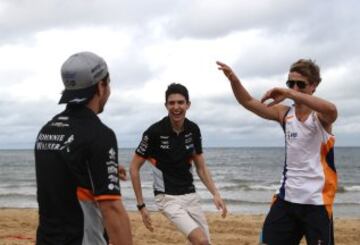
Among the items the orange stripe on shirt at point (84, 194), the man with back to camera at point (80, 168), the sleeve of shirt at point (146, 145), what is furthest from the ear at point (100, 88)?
the sleeve of shirt at point (146, 145)

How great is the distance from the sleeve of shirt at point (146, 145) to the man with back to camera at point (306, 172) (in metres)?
1.87

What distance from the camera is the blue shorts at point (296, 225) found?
510cm

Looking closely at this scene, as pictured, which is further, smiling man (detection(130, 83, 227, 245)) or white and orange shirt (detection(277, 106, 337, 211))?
smiling man (detection(130, 83, 227, 245))

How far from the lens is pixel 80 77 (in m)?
3.25

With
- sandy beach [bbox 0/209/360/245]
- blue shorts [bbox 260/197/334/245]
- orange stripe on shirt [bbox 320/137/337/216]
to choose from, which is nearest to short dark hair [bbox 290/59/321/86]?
orange stripe on shirt [bbox 320/137/337/216]

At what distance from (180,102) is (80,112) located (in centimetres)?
364

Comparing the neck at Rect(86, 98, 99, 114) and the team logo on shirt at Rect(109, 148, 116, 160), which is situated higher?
the neck at Rect(86, 98, 99, 114)

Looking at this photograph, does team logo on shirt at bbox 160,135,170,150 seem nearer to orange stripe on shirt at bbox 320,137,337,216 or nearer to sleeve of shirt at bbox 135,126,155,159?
sleeve of shirt at bbox 135,126,155,159

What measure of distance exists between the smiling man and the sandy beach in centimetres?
503

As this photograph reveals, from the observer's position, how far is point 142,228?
14.2 m

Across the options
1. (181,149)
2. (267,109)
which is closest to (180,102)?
(181,149)

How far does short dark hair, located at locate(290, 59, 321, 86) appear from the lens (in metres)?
5.12

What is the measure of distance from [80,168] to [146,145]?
385 centimetres

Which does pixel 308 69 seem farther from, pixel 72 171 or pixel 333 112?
pixel 72 171
